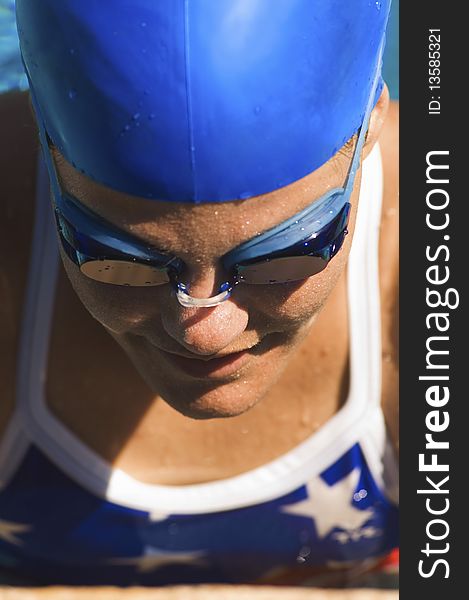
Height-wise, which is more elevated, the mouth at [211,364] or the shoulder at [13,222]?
the shoulder at [13,222]

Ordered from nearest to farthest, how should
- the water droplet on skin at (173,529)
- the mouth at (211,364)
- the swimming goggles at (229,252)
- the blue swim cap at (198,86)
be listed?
the blue swim cap at (198,86)
the swimming goggles at (229,252)
the mouth at (211,364)
the water droplet on skin at (173,529)

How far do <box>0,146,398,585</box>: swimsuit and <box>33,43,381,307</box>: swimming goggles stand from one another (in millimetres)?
584

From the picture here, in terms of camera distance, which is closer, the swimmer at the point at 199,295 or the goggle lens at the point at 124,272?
the swimmer at the point at 199,295

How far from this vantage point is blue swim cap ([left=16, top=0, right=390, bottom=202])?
104cm

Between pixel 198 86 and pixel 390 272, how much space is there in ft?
3.12

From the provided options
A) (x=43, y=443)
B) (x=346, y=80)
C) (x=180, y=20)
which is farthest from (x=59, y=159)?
(x=43, y=443)

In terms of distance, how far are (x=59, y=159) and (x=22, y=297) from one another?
0.68 metres

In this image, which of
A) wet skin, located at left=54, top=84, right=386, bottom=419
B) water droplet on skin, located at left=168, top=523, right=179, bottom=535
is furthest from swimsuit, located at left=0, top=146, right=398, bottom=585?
wet skin, located at left=54, top=84, right=386, bottom=419

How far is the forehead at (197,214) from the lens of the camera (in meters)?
1.13

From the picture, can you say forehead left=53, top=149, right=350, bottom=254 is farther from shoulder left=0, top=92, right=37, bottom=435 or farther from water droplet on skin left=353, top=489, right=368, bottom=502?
water droplet on skin left=353, top=489, right=368, bottom=502

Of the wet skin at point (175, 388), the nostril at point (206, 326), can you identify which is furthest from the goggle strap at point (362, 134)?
the nostril at point (206, 326)

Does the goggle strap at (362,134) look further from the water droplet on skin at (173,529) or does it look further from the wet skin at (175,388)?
the water droplet on skin at (173,529)

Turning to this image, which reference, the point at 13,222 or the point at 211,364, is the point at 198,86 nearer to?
the point at 211,364

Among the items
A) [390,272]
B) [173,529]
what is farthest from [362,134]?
[173,529]
